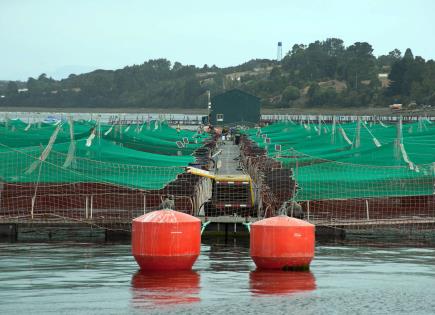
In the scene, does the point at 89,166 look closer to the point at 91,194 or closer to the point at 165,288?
the point at 91,194

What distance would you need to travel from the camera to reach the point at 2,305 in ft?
81.3

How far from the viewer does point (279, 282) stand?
29.1 m

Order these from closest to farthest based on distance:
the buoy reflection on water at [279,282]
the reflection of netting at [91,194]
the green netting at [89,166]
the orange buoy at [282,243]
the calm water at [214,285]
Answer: the calm water at [214,285], the buoy reflection on water at [279,282], the orange buoy at [282,243], the reflection of netting at [91,194], the green netting at [89,166]

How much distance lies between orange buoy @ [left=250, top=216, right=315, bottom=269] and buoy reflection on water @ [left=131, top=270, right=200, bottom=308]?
6.65 ft

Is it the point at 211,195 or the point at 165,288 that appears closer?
the point at 165,288

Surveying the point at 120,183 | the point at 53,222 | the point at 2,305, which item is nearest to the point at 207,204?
the point at 120,183

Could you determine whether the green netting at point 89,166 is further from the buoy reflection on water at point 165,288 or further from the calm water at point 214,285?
the buoy reflection on water at point 165,288

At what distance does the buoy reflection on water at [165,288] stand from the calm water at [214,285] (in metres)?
0.02

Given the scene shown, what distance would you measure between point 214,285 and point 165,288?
164 centimetres

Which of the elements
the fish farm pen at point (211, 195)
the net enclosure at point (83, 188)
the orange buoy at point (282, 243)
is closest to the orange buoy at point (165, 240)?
the orange buoy at point (282, 243)

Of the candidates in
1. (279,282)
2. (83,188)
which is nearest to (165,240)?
(279,282)

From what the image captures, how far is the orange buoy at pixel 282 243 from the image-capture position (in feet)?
98.9

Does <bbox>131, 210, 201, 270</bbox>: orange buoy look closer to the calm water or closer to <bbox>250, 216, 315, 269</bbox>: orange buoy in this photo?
the calm water

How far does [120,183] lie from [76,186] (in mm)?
4485
